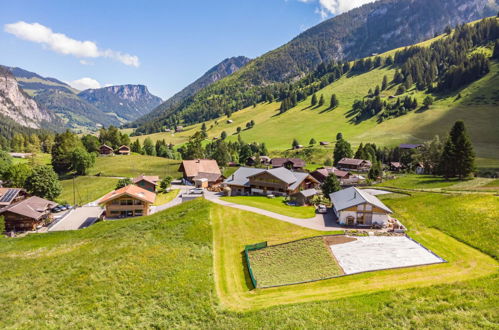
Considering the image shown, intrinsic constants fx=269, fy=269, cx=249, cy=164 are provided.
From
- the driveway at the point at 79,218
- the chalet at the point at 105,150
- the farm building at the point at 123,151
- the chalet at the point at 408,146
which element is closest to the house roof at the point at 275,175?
the driveway at the point at 79,218

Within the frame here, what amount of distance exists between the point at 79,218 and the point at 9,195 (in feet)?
57.4

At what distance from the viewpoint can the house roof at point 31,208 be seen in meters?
53.7

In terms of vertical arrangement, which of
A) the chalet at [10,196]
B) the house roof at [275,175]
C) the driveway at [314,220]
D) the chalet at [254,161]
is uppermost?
the chalet at [254,161]

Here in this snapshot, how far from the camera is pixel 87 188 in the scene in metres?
87.1

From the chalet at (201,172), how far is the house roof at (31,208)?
4077 cm

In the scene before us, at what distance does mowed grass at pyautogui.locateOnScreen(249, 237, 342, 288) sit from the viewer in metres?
29.6

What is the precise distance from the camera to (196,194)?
251 ft

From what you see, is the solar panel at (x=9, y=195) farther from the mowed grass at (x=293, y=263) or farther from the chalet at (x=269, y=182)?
the mowed grass at (x=293, y=263)

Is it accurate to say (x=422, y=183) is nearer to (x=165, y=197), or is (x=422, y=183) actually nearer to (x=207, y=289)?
(x=207, y=289)

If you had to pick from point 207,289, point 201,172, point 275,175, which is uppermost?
point 275,175

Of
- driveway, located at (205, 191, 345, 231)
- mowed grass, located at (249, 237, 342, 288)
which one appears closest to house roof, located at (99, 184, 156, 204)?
driveway, located at (205, 191, 345, 231)

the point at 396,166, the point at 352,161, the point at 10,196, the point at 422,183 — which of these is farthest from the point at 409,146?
the point at 10,196

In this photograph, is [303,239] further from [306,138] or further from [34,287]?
[306,138]

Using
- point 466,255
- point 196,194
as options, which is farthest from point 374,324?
point 196,194
